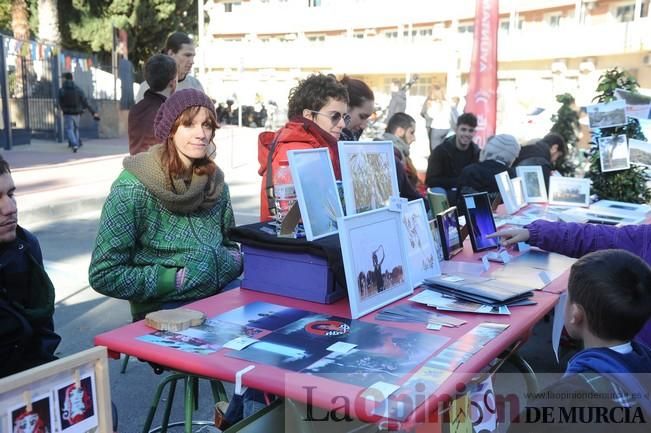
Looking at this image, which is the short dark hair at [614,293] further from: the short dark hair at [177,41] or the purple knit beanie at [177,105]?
the short dark hair at [177,41]

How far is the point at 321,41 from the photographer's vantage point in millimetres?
43906

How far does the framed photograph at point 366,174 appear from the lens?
234 centimetres

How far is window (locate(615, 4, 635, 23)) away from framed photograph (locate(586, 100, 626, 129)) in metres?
27.6

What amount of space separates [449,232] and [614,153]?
3.57 m

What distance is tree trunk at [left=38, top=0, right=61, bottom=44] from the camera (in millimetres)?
18469

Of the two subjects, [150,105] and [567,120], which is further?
[567,120]

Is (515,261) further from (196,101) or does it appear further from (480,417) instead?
(196,101)

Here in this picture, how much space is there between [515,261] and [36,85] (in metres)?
14.9

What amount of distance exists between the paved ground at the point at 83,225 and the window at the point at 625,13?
23013 mm

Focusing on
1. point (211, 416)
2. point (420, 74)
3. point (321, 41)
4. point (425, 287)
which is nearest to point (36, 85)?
point (211, 416)

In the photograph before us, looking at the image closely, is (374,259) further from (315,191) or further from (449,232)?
(449,232)

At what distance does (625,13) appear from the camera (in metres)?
30.0

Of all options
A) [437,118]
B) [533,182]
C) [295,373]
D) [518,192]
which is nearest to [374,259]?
[295,373]

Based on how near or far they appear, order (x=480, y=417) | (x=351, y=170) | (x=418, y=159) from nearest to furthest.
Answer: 1. (x=480, y=417)
2. (x=351, y=170)
3. (x=418, y=159)
